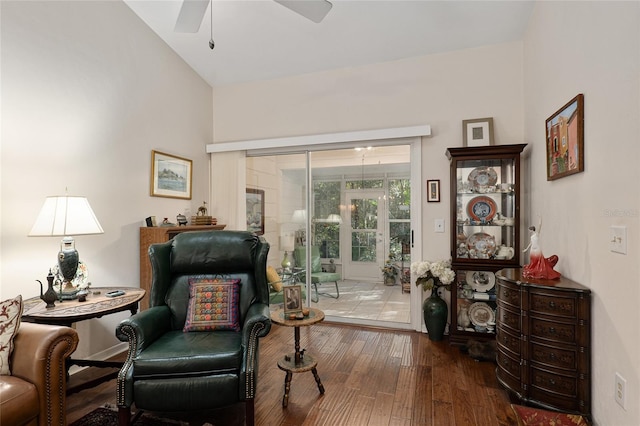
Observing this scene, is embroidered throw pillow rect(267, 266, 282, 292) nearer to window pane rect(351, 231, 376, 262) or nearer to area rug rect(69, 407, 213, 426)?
window pane rect(351, 231, 376, 262)

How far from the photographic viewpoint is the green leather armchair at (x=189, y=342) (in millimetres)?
1762

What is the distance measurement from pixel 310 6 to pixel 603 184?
2083 mm

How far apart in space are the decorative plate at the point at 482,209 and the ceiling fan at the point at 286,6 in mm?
2133

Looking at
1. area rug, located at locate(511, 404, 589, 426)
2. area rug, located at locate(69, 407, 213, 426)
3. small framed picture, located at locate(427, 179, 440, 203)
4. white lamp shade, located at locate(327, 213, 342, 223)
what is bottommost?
area rug, located at locate(69, 407, 213, 426)

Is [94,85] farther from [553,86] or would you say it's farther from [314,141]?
[553,86]

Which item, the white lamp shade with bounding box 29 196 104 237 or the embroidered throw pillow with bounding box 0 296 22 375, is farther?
the white lamp shade with bounding box 29 196 104 237

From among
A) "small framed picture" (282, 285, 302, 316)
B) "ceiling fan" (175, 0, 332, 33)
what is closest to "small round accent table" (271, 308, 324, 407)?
"small framed picture" (282, 285, 302, 316)

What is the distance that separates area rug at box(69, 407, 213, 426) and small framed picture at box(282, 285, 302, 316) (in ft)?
2.65

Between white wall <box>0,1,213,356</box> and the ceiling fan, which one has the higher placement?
the ceiling fan

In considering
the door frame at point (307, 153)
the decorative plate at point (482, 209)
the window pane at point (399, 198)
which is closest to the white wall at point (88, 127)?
the door frame at point (307, 153)

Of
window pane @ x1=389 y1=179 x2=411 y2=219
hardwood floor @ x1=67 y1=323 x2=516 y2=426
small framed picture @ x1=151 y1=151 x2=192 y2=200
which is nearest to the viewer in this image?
hardwood floor @ x1=67 y1=323 x2=516 y2=426

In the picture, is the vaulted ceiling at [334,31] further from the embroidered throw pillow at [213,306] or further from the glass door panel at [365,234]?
the embroidered throw pillow at [213,306]

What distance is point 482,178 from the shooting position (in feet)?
10.4

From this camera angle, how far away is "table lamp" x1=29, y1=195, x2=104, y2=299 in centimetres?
216
